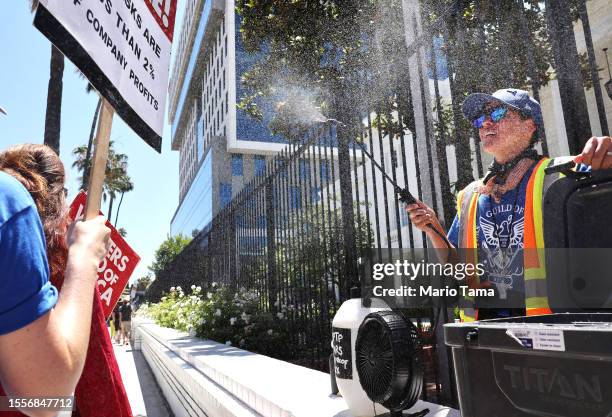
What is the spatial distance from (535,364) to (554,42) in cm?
197

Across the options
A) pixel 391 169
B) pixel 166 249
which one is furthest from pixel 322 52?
pixel 166 249

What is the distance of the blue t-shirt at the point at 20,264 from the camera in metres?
0.97

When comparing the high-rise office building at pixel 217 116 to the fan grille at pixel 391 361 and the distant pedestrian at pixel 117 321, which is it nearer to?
the distant pedestrian at pixel 117 321

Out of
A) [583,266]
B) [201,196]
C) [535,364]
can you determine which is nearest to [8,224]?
[535,364]

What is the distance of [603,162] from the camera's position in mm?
1445

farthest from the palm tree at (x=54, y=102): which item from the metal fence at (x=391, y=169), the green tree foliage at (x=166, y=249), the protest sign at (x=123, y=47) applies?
the green tree foliage at (x=166, y=249)

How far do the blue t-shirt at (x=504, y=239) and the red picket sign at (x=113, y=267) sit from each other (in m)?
2.55

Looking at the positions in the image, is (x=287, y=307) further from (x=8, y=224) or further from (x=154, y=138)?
(x=8, y=224)

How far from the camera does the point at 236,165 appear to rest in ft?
172

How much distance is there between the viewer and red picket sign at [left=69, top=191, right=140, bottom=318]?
345cm

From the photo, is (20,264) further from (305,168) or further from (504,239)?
(305,168)

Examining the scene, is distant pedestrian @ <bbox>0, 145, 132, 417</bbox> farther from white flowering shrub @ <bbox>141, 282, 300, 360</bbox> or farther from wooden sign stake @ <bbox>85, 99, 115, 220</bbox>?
white flowering shrub @ <bbox>141, 282, 300, 360</bbox>

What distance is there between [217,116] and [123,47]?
5790cm

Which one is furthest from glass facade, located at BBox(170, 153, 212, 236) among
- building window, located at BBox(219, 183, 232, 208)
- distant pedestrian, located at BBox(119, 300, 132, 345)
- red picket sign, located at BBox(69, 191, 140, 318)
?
red picket sign, located at BBox(69, 191, 140, 318)
